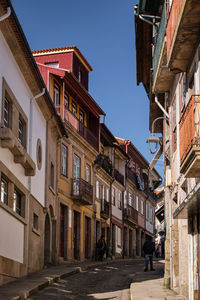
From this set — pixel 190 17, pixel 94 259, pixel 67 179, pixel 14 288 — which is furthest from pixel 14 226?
pixel 94 259

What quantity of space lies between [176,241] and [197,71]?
6205 mm

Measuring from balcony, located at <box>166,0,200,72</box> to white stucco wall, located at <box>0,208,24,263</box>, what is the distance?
633 cm

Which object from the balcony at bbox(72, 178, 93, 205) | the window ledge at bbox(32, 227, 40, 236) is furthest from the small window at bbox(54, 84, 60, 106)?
the window ledge at bbox(32, 227, 40, 236)

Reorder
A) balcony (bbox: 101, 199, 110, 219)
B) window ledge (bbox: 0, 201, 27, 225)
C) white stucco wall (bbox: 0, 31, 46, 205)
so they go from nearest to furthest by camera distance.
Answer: window ledge (bbox: 0, 201, 27, 225)
white stucco wall (bbox: 0, 31, 46, 205)
balcony (bbox: 101, 199, 110, 219)

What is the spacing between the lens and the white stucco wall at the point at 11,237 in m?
16.1

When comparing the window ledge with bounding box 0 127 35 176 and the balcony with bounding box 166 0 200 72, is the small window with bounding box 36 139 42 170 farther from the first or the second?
the balcony with bounding box 166 0 200 72

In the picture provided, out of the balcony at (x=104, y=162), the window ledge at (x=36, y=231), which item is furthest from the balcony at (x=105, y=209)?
the window ledge at (x=36, y=231)

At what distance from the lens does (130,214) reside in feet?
150

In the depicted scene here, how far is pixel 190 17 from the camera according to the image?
10.6 meters

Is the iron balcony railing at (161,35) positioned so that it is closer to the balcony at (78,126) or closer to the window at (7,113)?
the window at (7,113)

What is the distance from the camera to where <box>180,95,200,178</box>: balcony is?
9.91 metres

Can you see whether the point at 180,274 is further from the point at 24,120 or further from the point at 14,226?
the point at 24,120

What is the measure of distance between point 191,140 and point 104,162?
27709 millimetres

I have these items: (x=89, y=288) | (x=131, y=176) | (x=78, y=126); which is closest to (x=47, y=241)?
(x=78, y=126)
